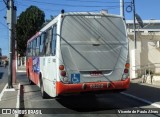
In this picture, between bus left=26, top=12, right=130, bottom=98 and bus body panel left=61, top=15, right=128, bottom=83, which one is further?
bus body panel left=61, top=15, right=128, bottom=83

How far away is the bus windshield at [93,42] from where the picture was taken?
12.0m

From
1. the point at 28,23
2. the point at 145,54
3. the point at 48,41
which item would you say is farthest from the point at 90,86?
the point at 28,23

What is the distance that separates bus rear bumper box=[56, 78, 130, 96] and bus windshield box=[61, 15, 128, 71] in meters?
0.49

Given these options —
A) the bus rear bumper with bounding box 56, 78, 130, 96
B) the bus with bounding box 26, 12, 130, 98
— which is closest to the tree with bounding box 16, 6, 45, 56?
the bus with bounding box 26, 12, 130, 98

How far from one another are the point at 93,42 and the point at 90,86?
1.43 metres

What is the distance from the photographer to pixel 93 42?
40.2 feet

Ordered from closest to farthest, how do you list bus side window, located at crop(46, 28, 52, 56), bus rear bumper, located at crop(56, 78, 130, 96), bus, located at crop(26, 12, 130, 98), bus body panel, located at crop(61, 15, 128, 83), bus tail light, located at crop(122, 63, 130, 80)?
bus rear bumper, located at crop(56, 78, 130, 96) → bus, located at crop(26, 12, 130, 98) → bus body panel, located at crop(61, 15, 128, 83) → bus tail light, located at crop(122, 63, 130, 80) → bus side window, located at crop(46, 28, 52, 56)

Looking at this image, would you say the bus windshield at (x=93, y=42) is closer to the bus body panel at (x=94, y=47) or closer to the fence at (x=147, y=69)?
the bus body panel at (x=94, y=47)

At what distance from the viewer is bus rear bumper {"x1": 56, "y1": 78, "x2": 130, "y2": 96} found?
38.5 feet

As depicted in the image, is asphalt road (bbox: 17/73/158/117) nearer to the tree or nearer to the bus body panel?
the bus body panel

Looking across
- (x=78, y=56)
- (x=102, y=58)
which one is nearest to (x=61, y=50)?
(x=78, y=56)

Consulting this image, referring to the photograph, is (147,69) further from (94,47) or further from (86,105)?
(94,47)

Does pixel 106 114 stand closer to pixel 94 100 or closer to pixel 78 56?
pixel 78 56

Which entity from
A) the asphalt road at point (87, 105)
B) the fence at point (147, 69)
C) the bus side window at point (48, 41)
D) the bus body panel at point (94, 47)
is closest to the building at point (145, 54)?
the fence at point (147, 69)
